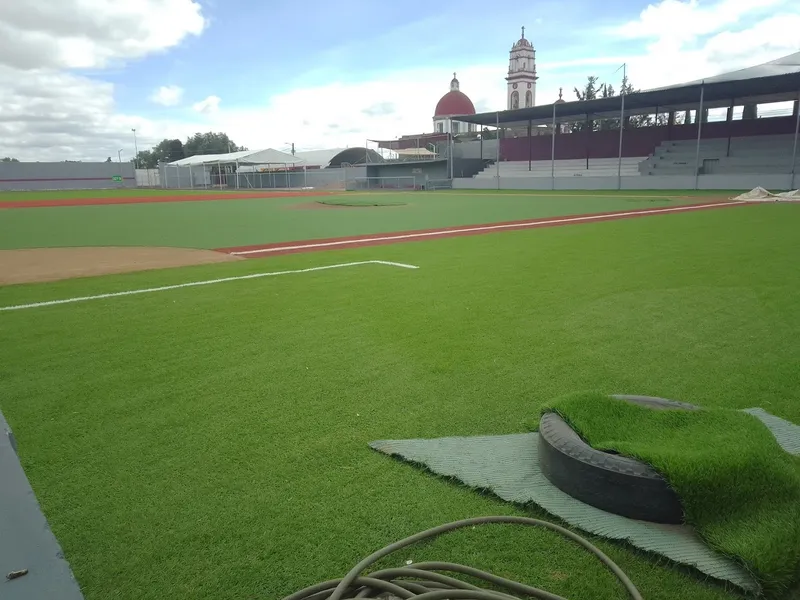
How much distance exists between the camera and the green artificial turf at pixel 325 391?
6.97 ft

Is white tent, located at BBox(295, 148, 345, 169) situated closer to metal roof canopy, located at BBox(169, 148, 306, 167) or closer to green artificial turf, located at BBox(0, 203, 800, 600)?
metal roof canopy, located at BBox(169, 148, 306, 167)

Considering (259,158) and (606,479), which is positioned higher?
(259,158)

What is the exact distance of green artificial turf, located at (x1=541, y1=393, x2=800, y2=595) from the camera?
1.98 meters

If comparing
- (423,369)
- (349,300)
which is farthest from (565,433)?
(349,300)

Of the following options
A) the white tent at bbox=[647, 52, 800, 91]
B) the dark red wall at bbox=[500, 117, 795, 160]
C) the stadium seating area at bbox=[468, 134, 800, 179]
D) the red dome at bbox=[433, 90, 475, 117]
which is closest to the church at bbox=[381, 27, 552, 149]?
the red dome at bbox=[433, 90, 475, 117]

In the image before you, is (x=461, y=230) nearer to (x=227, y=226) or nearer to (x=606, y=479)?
(x=227, y=226)

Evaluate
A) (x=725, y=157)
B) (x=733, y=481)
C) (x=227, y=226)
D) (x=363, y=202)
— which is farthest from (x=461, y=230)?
(x=725, y=157)

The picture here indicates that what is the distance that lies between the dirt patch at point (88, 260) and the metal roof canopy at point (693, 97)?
93.5 ft

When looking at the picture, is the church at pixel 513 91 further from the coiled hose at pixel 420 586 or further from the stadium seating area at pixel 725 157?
the coiled hose at pixel 420 586

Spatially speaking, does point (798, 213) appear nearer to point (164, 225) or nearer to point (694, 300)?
point (694, 300)

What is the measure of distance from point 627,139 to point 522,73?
50.6 metres

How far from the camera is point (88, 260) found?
9.44m

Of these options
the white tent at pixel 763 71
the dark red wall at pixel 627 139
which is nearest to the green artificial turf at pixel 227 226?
the white tent at pixel 763 71

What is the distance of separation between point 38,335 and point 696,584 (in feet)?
16.8
